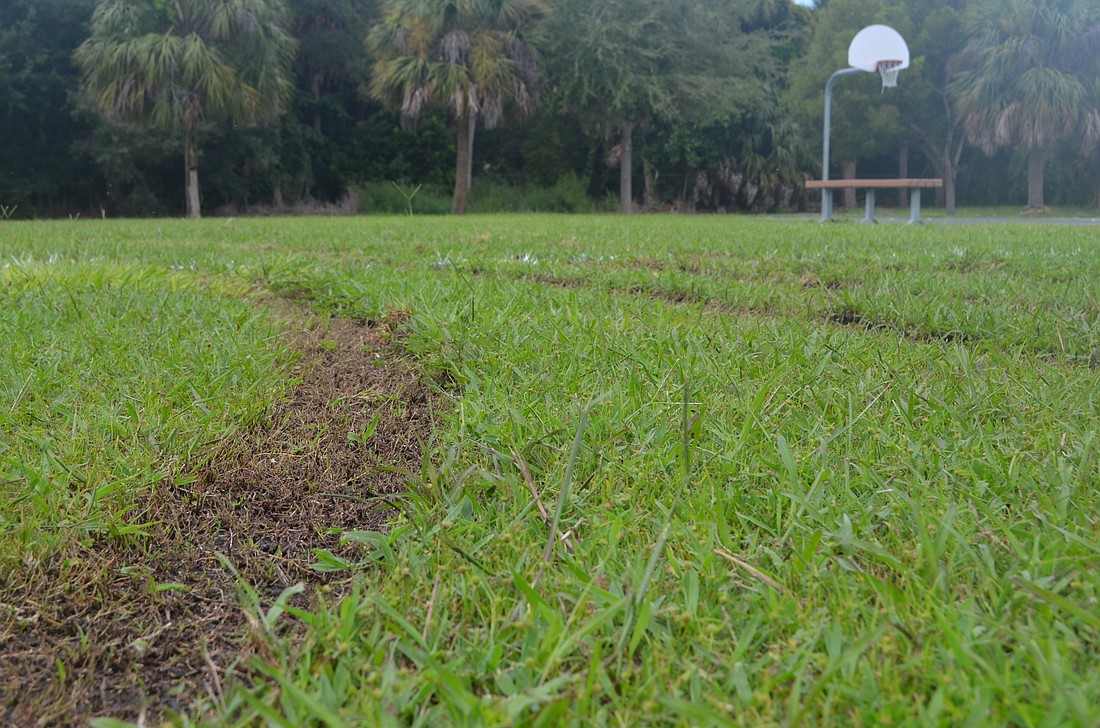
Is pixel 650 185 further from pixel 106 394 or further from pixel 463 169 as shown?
pixel 106 394

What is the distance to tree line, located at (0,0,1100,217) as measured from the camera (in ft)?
61.8

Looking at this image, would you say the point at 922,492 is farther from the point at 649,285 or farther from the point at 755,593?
the point at 649,285

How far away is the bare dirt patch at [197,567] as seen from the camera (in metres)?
1.11

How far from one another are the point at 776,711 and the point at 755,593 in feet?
0.83

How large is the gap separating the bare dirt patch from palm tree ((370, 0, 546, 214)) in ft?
63.0

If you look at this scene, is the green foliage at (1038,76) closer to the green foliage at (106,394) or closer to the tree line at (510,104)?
the tree line at (510,104)

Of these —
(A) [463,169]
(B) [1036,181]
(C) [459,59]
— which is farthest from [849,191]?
(C) [459,59]

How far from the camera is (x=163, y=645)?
1.20 metres

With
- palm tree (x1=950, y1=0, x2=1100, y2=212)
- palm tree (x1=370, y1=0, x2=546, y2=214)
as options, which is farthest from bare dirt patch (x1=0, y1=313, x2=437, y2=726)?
palm tree (x1=950, y1=0, x2=1100, y2=212)

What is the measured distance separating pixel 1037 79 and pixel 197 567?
86.6ft

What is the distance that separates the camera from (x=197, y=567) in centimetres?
144

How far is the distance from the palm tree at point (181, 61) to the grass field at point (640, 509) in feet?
54.1

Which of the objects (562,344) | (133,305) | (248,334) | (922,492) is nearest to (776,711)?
(922,492)

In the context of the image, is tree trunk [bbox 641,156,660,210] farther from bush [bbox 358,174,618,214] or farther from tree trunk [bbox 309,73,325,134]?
tree trunk [bbox 309,73,325,134]
